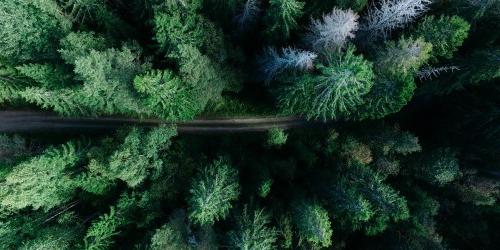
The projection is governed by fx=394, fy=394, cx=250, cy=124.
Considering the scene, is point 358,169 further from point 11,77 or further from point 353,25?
point 11,77

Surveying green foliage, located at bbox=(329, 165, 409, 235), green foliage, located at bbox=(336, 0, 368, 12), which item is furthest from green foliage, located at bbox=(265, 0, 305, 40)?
green foliage, located at bbox=(329, 165, 409, 235)

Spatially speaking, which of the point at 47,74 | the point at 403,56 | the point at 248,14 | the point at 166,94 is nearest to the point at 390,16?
the point at 403,56

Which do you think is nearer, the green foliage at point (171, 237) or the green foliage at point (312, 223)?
the green foliage at point (312, 223)

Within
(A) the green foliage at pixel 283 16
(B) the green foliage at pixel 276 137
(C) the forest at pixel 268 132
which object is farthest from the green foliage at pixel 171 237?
(A) the green foliage at pixel 283 16

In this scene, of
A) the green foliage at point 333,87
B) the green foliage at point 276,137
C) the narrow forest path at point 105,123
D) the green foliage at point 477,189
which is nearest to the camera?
the green foliage at point 333,87

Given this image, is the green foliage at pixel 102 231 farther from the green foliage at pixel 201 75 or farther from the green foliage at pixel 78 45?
the green foliage at pixel 78 45

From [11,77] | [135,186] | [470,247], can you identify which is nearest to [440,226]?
[470,247]

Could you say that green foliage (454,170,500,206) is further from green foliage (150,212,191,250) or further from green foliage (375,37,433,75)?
green foliage (150,212,191,250)

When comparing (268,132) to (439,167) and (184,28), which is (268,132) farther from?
(439,167)
